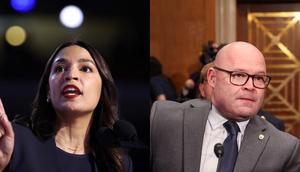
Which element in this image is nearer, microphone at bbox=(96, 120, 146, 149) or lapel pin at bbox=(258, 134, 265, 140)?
microphone at bbox=(96, 120, 146, 149)

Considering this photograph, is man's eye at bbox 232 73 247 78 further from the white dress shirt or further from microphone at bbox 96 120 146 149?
microphone at bbox 96 120 146 149

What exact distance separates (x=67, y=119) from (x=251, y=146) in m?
0.67

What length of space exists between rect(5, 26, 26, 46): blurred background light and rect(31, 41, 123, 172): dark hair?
86mm

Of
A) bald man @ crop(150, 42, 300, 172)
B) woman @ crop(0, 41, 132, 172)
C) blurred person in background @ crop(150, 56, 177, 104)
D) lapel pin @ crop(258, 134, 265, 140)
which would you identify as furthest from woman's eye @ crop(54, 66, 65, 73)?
blurred person in background @ crop(150, 56, 177, 104)

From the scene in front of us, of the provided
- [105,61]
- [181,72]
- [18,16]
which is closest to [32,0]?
[18,16]

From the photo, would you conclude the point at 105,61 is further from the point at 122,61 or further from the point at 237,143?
the point at 237,143

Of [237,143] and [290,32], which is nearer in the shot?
[237,143]

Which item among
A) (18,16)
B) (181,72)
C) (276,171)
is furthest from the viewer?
(181,72)

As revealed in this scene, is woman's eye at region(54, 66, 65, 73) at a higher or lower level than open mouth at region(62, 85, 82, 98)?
higher

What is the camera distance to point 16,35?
4.40ft

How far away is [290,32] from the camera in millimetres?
5754

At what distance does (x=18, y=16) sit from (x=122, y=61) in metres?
0.28

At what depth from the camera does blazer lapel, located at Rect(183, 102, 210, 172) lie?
1770mm

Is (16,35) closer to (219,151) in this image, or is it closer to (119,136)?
(119,136)
